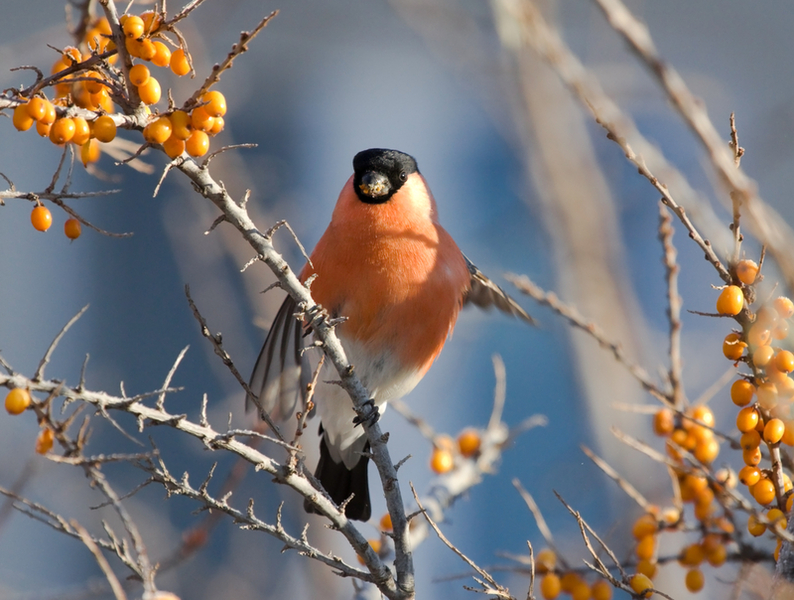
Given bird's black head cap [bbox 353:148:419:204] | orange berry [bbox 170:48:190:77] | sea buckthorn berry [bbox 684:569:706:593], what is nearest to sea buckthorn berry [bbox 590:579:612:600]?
sea buckthorn berry [bbox 684:569:706:593]

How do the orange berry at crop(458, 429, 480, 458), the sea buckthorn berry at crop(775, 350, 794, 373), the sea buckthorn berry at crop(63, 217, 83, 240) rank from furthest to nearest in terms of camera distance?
the orange berry at crop(458, 429, 480, 458)
the sea buckthorn berry at crop(63, 217, 83, 240)
the sea buckthorn berry at crop(775, 350, 794, 373)

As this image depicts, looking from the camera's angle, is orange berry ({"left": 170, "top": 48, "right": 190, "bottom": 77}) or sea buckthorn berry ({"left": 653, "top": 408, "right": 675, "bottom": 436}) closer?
orange berry ({"left": 170, "top": 48, "right": 190, "bottom": 77})

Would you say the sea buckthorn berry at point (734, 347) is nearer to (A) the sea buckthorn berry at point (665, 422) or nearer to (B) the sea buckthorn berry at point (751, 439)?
(B) the sea buckthorn berry at point (751, 439)

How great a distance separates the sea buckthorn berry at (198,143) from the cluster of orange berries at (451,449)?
1701 mm

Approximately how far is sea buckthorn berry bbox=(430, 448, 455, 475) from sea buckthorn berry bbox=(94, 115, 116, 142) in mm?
1893

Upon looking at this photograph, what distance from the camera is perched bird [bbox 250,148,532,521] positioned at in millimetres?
2709

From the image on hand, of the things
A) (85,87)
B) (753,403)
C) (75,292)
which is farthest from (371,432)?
(75,292)

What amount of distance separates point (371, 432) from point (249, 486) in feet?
10.7

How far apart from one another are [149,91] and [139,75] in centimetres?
5

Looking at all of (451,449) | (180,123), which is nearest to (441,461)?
(451,449)

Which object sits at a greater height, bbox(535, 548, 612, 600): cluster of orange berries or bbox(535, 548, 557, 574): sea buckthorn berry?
bbox(535, 548, 557, 574): sea buckthorn berry

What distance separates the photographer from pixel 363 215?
9.13ft

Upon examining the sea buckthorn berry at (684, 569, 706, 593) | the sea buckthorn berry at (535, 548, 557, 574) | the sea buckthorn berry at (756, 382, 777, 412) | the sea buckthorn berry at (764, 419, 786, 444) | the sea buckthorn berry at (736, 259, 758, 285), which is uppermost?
the sea buckthorn berry at (736, 259, 758, 285)

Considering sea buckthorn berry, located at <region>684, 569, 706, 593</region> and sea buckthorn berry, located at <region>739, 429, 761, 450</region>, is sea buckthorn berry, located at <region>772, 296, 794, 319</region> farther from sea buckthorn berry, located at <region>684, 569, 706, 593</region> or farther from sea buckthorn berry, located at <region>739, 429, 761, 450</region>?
sea buckthorn berry, located at <region>684, 569, 706, 593</region>
